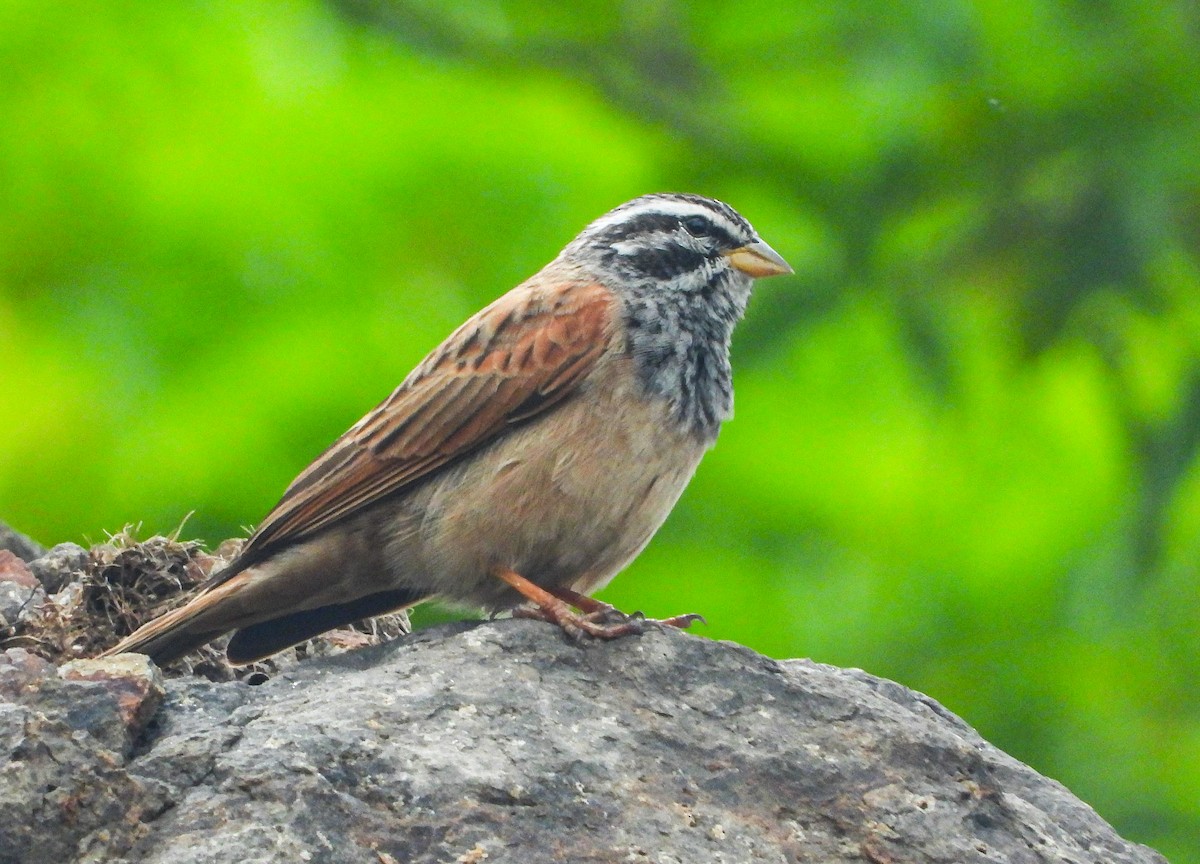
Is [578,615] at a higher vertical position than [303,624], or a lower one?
higher

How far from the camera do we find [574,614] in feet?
16.8

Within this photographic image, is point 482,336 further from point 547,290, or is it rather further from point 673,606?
point 673,606

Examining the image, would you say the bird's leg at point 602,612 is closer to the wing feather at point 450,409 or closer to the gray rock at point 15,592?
the wing feather at point 450,409

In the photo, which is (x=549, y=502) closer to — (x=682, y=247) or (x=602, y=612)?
(x=602, y=612)

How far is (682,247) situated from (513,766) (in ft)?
9.35

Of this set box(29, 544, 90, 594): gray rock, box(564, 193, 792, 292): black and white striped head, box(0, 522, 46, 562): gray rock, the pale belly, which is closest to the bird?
the pale belly

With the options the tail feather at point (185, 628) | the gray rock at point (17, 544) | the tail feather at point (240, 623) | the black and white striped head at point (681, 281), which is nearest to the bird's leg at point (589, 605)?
the tail feather at point (240, 623)

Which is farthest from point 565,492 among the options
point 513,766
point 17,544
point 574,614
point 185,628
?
point 17,544

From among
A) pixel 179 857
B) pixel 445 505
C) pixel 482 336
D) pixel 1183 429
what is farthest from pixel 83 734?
pixel 1183 429

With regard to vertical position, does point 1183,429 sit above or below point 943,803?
above

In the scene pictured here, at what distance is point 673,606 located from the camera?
7.88 metres

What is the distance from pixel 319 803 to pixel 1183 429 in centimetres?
528

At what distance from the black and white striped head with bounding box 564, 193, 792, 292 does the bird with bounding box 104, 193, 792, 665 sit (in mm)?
201

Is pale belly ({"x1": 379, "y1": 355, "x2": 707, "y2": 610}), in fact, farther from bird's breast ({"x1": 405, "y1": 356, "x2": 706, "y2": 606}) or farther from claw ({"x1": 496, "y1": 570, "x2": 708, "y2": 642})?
claw ({"x1": 496, "y1": 570, "x2": 708, "y2": 642})
